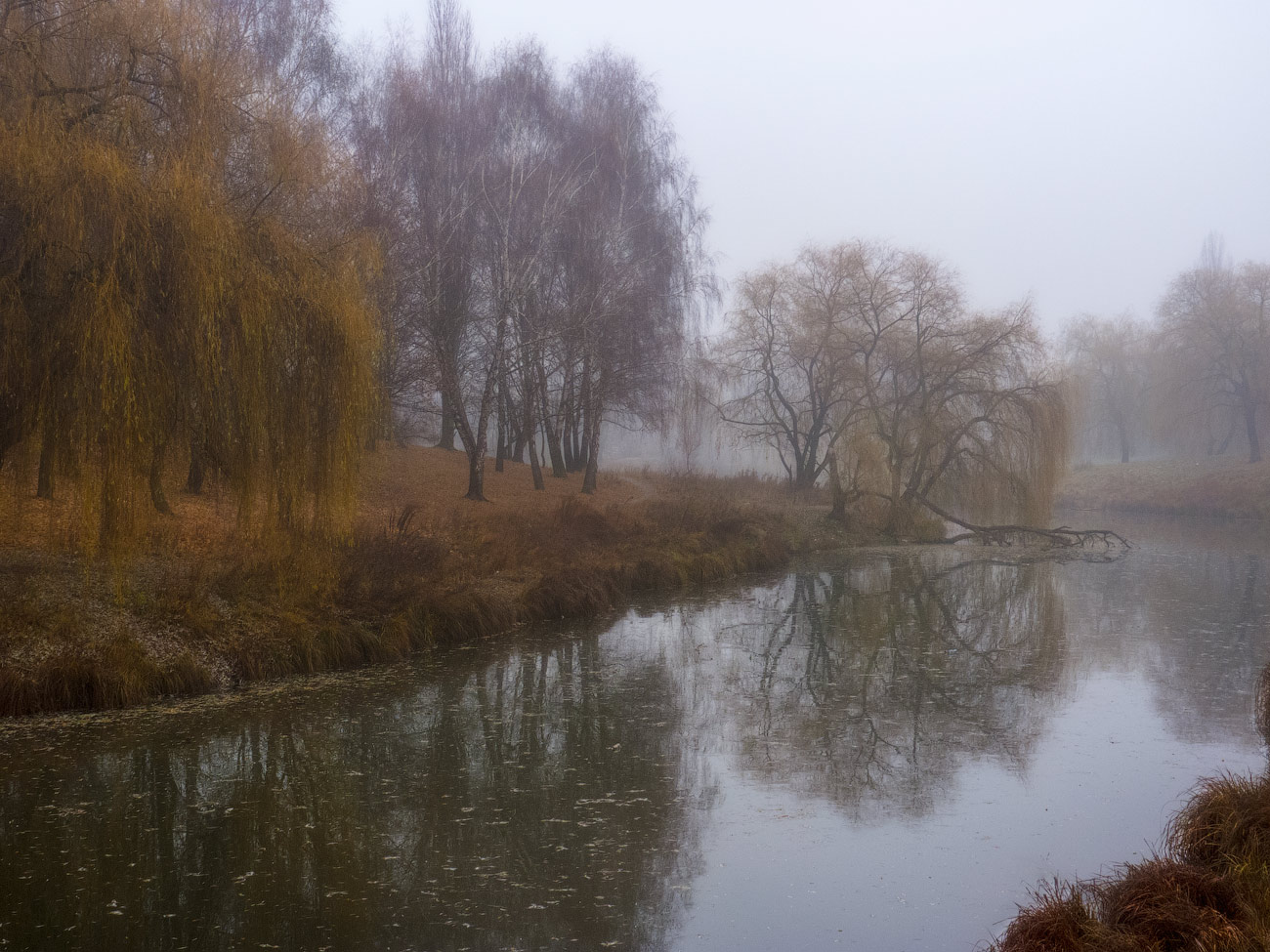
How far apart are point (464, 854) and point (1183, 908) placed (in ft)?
11.8

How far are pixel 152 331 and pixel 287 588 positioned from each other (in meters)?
3.20

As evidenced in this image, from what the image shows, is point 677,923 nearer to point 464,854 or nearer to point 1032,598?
point 464,854

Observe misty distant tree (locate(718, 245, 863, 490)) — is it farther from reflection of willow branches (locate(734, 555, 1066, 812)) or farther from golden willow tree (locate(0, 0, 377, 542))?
golden willow tree (locate(0, 0, 377, 542))

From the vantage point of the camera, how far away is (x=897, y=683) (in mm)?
10133

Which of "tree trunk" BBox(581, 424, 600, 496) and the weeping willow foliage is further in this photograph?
"tree trunk" BBox(581, 424, 600, 496)

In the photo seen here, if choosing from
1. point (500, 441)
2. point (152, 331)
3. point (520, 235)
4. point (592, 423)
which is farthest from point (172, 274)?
point (500, 441)

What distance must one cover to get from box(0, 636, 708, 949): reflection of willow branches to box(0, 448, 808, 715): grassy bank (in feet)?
3.40

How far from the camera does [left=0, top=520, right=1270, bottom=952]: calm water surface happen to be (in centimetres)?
504

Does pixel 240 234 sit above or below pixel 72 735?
above

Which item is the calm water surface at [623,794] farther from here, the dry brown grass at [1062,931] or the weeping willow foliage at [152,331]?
the weeping willow foliage at [152,331]

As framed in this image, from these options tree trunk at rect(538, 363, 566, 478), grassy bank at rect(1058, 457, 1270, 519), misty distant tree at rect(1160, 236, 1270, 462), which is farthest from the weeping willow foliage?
misty distant tree at rect(1160, 236, 1270, 462)

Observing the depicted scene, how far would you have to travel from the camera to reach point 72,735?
25.3ft

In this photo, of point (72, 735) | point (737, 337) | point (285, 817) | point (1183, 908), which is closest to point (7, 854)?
point (285, 817)

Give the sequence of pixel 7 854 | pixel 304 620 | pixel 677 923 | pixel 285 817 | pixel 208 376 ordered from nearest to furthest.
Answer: pixel 677 923, pixel 7 854, pixel 285 817, pixel 208 376, pixel 304 620
